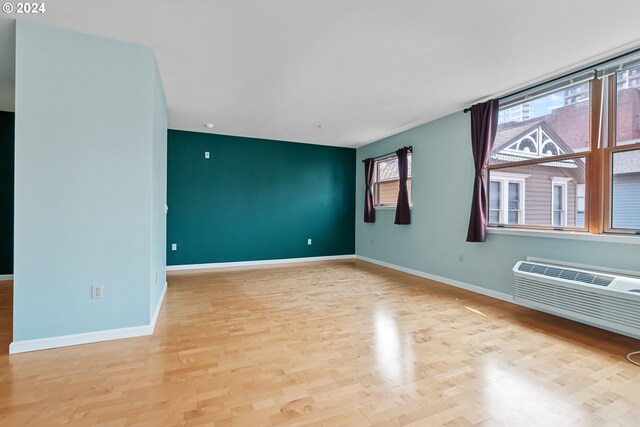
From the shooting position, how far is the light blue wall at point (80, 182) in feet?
7.47

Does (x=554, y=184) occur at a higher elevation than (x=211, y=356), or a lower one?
higher

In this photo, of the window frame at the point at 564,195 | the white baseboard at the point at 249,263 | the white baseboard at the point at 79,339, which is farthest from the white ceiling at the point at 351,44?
the white baseboard at the point at 249,263

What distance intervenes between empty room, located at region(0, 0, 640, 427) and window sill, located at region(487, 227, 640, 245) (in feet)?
0.08

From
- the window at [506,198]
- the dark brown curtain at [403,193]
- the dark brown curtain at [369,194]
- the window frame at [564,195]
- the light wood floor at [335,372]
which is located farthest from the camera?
the dark brown curtain at [369,194]

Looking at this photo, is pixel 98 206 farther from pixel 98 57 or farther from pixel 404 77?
pixel 404 77

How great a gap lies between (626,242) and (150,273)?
4153 mm

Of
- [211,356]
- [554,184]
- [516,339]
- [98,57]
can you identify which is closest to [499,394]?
[516,339]

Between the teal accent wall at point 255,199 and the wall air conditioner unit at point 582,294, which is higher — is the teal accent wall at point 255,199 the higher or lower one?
the higher one

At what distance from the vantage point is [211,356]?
7.23ft

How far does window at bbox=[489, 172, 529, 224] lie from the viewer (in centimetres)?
362

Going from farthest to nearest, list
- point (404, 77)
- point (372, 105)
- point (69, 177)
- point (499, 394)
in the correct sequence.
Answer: point (372, 105) → point (404, 77) → point (69, 177) → point (499, 394)

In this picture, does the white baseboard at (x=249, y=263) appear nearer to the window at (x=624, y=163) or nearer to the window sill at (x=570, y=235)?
the window sill at (x=570, y=235)

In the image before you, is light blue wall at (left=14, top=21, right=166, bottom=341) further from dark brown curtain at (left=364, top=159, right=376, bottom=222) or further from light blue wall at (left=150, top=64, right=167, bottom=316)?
dark brown curtain at (left=364, top=159, right=376, bottom=222)

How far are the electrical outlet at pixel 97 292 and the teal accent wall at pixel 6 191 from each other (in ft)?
11.3
